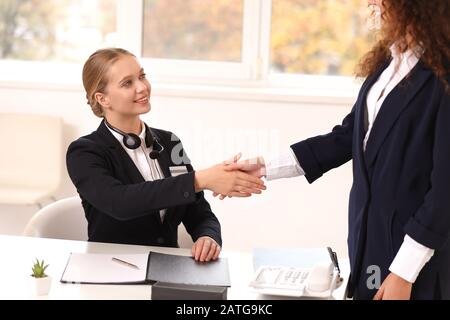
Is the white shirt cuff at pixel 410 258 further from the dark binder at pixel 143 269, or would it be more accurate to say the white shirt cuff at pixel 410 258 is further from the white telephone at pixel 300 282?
the dark binder at pixel 143 269

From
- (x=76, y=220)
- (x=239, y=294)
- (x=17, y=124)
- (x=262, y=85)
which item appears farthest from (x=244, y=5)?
(x=239, y=294)

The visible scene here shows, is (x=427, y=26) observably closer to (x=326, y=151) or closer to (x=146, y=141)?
(x=326, y=151)

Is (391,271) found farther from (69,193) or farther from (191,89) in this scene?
(69,193)

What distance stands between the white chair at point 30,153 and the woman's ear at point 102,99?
1774mm

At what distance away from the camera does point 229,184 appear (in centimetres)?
251

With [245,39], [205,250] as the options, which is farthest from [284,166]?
[245,39]

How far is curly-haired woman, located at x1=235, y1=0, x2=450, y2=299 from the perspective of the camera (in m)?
1.73

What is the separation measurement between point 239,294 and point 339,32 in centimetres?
275

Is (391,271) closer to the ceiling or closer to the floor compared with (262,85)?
closer to the floor

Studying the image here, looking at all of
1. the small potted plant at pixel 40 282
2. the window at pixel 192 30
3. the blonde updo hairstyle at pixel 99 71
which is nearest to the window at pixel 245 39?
the window at pixel 192 30

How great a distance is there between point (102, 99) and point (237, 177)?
0.55m

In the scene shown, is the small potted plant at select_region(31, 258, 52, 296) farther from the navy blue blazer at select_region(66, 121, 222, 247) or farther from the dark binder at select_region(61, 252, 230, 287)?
the navy blue blazer at select_region(66, 121, 222, 247)

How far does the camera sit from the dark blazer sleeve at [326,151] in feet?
7.62

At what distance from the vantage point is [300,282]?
6.51ft
